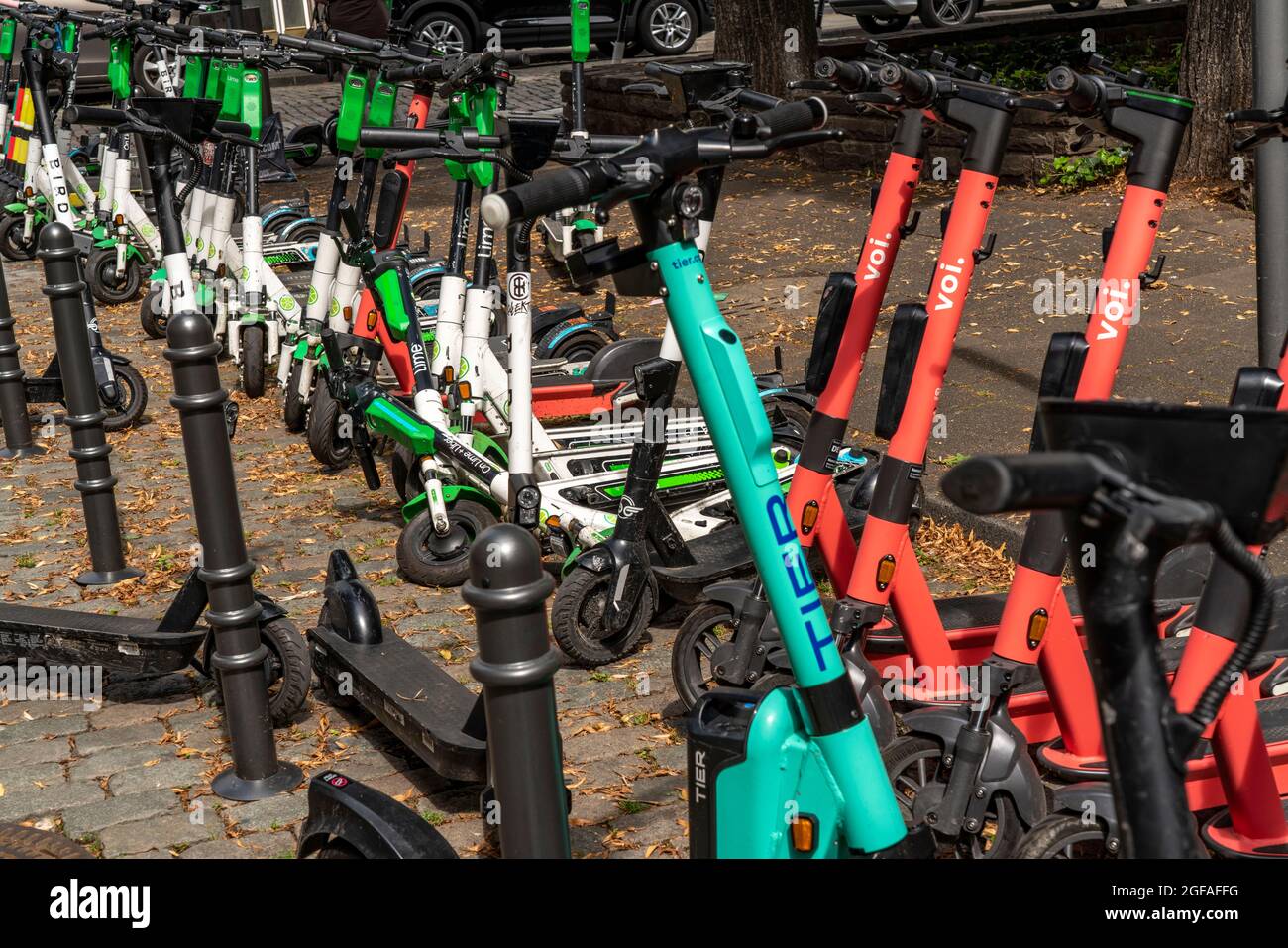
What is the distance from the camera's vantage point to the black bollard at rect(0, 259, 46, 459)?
7016mm

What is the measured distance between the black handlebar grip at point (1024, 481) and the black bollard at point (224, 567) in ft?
9.27

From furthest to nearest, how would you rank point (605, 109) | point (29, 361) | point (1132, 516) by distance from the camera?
point (605, 109) → point (29, 361) → point (1132, 516)

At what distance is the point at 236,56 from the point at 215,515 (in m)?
5.09

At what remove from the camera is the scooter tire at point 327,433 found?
268 inches

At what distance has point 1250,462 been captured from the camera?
1.69 meters

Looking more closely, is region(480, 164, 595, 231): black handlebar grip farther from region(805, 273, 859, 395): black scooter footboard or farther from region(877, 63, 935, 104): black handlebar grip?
region(805, 273, 859, 395): black scooter footboard

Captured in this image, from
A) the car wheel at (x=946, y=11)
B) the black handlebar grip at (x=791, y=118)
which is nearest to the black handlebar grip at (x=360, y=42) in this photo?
the black handlebar grip at (x=791, y=118)

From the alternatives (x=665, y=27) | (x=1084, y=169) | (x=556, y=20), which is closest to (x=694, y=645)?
(x=1084, y=169)

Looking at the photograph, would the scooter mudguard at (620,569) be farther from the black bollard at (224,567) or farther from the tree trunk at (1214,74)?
the tree trunk at (1214,74)

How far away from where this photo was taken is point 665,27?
21.6 m

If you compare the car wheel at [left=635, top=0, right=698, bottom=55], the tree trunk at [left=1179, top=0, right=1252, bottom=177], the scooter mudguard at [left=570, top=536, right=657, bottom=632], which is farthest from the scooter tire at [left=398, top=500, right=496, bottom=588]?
the car wheel at [left=635, top=0, right=698, bottom=55]

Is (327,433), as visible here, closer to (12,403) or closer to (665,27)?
(12,403)
